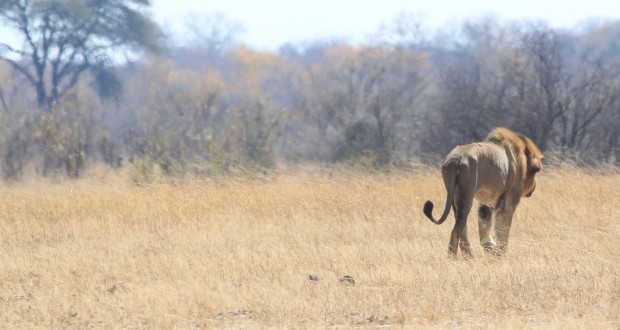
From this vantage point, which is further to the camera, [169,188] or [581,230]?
[169,188]

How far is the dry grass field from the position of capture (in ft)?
25.4

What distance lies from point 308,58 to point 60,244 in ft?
256

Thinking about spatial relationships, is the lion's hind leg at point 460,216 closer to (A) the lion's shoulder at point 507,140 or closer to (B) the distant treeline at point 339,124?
(A) the lion's shoulder at point 507,140

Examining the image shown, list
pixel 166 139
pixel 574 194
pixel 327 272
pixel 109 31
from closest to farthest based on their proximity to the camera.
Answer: pixel 327 272 < pixel 574 194 < pixel 166 139 < pixel 109 31

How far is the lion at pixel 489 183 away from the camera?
10.0 meters

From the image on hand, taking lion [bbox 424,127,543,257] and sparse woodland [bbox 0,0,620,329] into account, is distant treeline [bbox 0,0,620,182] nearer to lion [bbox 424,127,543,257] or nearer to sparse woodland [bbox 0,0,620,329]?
sparse woodland [bbox 0,0,620,329]

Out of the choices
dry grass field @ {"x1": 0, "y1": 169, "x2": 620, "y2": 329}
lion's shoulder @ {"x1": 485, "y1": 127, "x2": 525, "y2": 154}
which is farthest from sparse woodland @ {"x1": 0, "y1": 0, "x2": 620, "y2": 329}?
lion's shoulder @ {"x1": 485, "y1": 127, "x2": 525, "y2": 154}

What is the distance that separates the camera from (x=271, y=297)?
8.22 meters

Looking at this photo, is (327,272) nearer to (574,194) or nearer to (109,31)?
(574,194)

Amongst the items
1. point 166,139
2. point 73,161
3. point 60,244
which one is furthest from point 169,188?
point 166,139

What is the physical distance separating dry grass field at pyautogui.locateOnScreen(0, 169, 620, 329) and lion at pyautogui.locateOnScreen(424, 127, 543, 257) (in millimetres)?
267

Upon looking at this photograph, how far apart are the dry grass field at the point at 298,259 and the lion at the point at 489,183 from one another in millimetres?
267

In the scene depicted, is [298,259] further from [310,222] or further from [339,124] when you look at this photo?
[339,124]

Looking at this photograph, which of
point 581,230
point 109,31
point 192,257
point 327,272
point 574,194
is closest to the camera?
point 327,272
